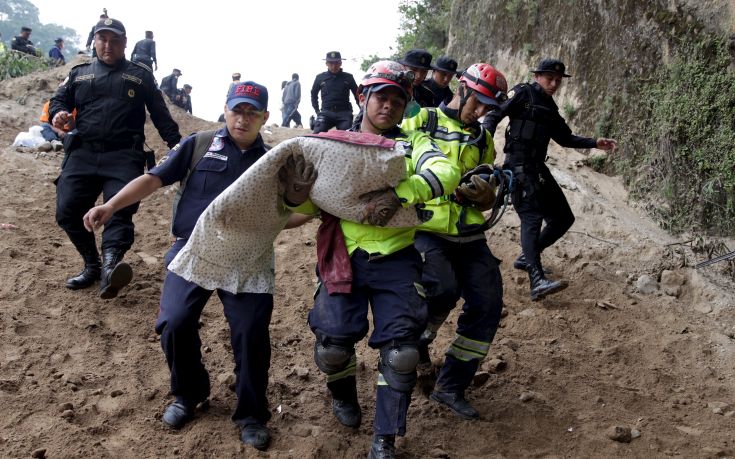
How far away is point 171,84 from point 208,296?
18.2 meters

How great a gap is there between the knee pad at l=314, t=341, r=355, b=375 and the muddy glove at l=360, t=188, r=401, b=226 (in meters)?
0.69

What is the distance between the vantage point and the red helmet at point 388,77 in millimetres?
3715

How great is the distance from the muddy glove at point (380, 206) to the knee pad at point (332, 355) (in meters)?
0.69

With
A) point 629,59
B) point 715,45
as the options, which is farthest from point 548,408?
point 629,59

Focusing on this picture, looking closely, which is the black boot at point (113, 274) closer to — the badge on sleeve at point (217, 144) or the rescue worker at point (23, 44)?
the badge on sleeve at point (217, 144)

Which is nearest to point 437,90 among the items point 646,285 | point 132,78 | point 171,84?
point 646,285

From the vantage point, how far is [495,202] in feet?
13.7

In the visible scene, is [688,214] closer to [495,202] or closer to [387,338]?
→ [495,202]

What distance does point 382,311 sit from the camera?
360 cm

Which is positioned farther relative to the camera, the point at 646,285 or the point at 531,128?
the point at 646,285

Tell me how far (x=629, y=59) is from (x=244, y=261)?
653cm

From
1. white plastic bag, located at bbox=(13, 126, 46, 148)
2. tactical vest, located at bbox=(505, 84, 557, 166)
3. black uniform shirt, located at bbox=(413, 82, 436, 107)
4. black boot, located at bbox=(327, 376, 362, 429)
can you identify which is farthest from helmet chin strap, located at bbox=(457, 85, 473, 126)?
white plastic bag, located at bbox=(13, 126, 46, 148)

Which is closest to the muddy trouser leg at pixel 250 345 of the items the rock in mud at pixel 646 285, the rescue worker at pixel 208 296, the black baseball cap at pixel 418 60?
the rescue worker at pixel 208 296

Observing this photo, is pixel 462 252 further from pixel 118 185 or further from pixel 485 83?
pixel 118 185
